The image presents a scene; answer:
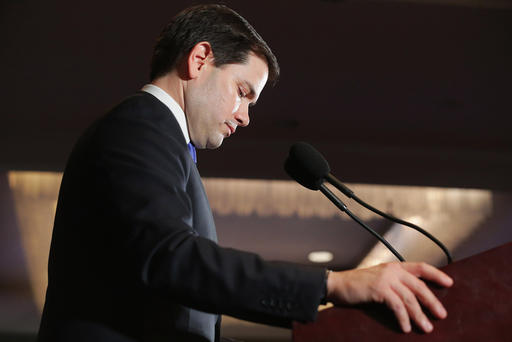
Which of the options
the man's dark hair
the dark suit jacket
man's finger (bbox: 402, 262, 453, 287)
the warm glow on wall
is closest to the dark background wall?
the warm glow on wall

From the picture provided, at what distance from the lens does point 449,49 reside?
3.72 meters

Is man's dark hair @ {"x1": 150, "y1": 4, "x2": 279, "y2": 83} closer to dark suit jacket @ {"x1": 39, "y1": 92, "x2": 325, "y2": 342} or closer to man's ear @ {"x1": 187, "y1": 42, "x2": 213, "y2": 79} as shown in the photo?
man's ear @ {"x1": 187, "y1": 42, "x2": 213, "y2": 79}

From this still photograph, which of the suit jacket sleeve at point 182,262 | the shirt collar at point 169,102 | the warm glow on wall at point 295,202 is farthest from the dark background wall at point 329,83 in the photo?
the suit jacket sleeve at point 182,262

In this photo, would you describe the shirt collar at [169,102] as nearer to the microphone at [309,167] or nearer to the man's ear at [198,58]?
the man's ear at [198,58]

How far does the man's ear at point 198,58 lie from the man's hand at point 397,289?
2.02 ft

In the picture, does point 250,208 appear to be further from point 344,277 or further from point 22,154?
point 344,277

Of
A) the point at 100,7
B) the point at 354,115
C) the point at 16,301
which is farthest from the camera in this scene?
the point at 16,301

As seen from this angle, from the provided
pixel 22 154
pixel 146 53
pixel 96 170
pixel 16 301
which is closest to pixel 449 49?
pixel 146 53

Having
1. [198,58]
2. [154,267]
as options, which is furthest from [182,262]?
[198,58]

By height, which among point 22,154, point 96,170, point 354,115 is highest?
point 354,115

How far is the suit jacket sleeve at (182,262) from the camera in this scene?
2.34 feet

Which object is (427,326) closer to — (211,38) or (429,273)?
(429,273)

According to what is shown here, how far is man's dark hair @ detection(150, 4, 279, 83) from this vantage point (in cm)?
122

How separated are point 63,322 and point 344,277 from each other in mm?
432
